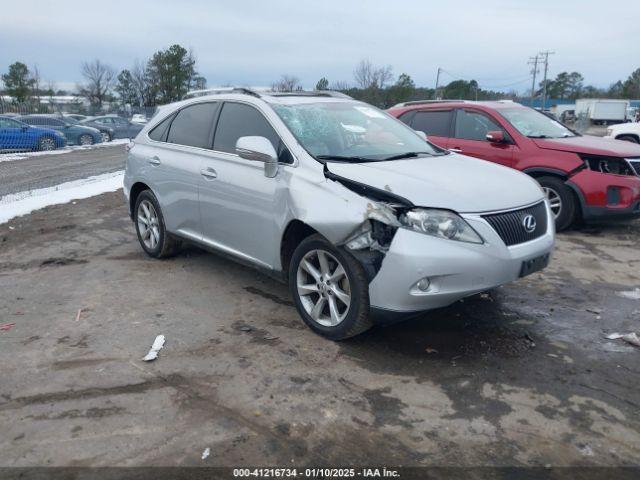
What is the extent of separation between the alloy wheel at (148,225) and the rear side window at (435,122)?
14.9 ft

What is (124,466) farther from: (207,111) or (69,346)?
(207,111)

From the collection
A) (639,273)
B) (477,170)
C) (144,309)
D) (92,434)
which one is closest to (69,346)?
(144,309)

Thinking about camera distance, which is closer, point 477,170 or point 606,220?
point 477,170

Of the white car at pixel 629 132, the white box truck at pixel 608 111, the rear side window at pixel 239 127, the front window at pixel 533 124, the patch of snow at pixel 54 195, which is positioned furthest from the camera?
the white box truck at pixel 608 111

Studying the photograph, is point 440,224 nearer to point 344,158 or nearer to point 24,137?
point 344,158

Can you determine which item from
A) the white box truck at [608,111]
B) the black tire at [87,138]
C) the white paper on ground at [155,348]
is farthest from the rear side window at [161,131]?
the white box truck at [608,111]

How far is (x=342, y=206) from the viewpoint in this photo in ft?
12.0

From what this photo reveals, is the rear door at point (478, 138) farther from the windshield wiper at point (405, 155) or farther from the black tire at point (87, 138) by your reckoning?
the black tire at point (87, 138)

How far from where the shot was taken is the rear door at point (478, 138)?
24.7 feet

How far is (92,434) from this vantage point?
2.92m

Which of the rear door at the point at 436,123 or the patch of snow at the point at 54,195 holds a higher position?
the rear door at the point at 436,123

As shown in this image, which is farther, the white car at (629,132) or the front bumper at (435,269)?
the white car at (629,132)

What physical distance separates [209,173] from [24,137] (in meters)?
19.4

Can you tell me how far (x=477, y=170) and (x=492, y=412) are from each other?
197 centimetres
